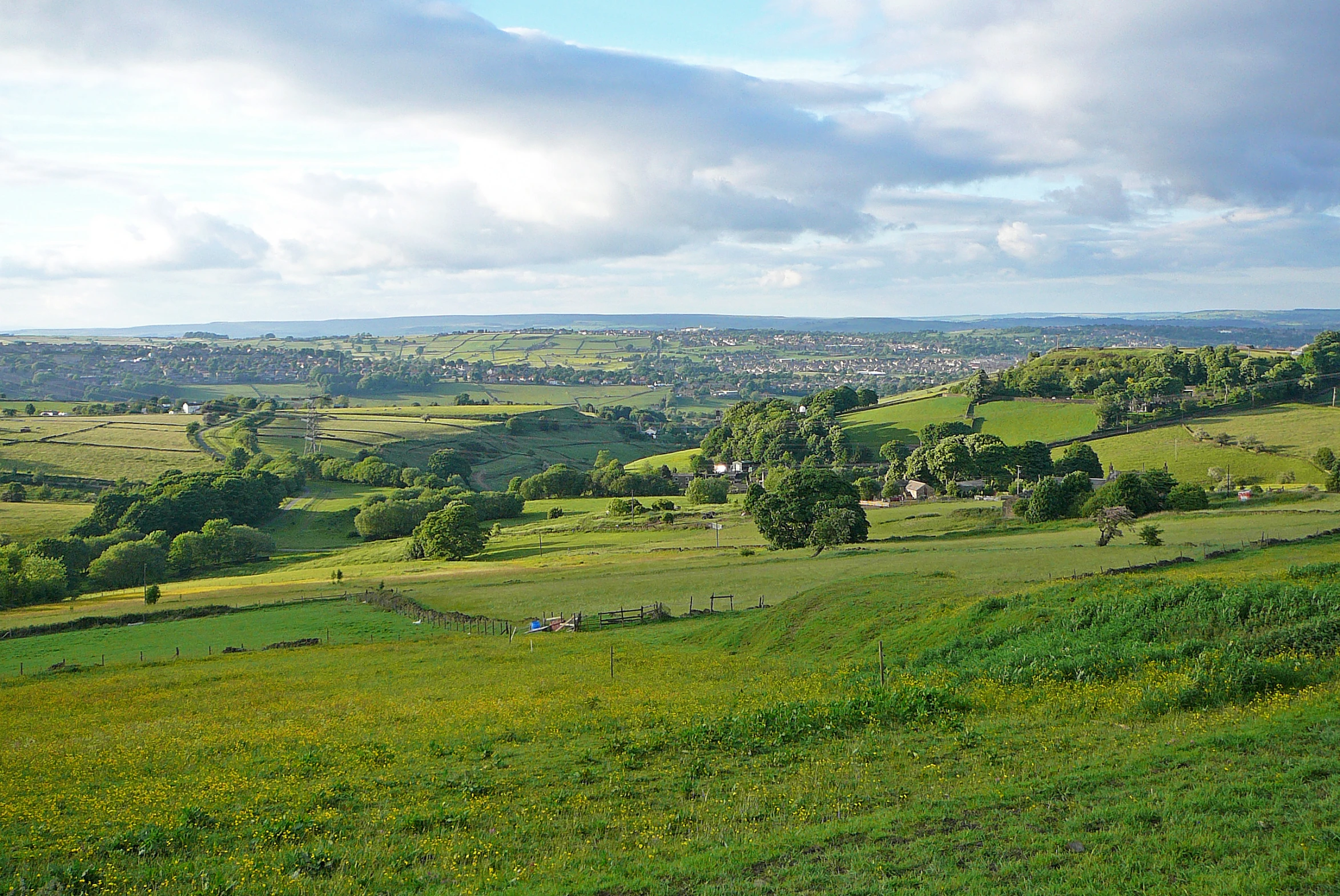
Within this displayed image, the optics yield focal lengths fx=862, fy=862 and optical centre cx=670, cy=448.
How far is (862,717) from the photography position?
17734 millimetres

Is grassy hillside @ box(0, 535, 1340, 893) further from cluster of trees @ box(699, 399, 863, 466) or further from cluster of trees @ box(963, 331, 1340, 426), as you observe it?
cluster of trees @ box(963, 331, 1340, 426)

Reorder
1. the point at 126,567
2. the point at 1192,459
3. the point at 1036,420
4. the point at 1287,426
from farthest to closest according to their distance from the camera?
the point at 1036,420 < the point at 1287,426 < the point at 1192,459 < the point at 126,567

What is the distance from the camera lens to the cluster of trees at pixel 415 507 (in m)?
106

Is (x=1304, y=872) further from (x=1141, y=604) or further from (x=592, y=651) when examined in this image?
(x=592, y=651)

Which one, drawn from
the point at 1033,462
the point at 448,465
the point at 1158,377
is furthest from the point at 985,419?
the point at 448,465

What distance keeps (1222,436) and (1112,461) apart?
13.0 m

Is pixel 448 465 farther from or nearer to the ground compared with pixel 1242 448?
nearer to the ground

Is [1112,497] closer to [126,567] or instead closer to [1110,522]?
[1110,522]

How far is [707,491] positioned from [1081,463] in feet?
155

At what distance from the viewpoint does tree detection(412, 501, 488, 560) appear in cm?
8194

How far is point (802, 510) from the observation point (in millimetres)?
70188

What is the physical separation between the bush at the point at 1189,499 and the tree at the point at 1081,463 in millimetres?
30728

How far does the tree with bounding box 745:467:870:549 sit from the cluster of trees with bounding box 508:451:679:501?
58.7 metres

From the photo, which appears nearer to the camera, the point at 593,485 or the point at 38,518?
the point at 38,518
